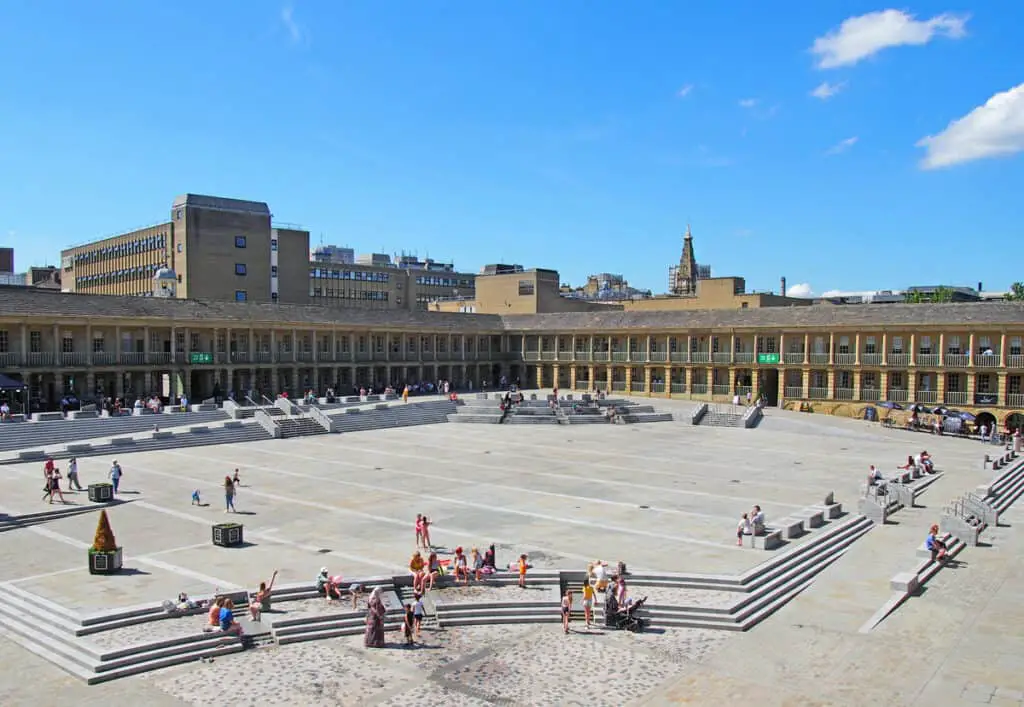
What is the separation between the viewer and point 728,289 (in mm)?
87688

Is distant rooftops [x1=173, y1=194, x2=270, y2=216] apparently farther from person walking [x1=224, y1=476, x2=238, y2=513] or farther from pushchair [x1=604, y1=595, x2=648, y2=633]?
pushchair [x1=604, y1=595, x2=648, y2=633]

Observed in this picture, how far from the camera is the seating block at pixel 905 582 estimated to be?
71.1 ft

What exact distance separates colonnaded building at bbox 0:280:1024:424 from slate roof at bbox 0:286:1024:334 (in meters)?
0.13

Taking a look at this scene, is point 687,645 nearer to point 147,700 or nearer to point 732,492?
point 147,700

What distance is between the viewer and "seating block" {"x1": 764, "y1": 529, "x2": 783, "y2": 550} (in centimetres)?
2509

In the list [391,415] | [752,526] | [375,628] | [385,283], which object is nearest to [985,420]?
[391,415]

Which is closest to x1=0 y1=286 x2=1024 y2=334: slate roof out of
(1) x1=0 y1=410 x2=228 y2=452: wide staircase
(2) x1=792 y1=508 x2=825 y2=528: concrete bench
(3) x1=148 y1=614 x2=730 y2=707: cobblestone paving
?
(1) x1=0 y1=410 x2=228 y2=452: wide staircase

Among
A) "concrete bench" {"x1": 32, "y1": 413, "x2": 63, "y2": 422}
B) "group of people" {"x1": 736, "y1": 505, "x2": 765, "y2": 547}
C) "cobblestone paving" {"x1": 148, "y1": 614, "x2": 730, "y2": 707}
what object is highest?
"concrete bench" {"x1": 32, "y1": 413, "x2": 63, "y2": 422}

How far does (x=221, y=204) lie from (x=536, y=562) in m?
70.6

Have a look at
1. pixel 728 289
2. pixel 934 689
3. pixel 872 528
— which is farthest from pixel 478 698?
pixel 728 289

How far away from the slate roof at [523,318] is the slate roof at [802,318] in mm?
61

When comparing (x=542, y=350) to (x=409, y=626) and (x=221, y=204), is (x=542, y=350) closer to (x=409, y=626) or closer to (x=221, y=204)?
(x=221, y=204)

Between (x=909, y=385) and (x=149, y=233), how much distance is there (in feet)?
242

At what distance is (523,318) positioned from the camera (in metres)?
87.9
